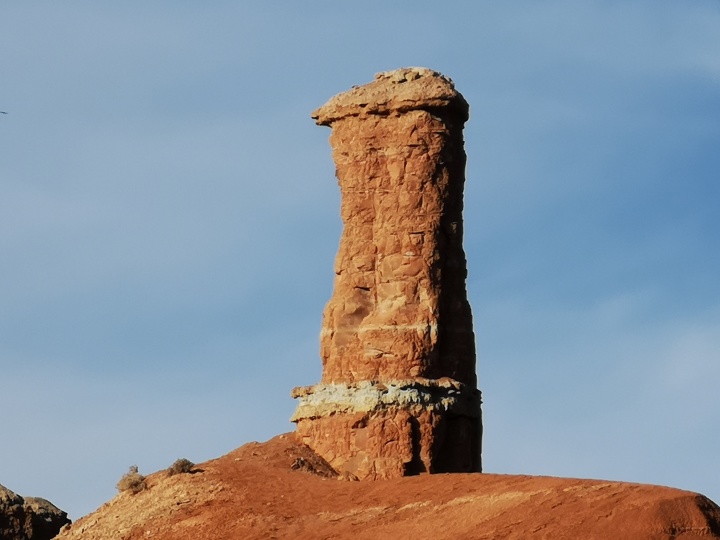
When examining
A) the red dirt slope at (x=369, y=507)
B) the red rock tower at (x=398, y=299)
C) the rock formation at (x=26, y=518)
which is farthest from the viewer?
the rock formation at (x=26, y=518)

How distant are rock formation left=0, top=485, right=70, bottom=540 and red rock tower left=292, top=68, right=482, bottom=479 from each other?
629 cm

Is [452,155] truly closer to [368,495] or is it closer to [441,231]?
[441,231]

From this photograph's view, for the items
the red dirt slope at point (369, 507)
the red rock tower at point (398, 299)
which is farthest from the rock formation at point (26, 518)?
the red rock tower at point (398, 299)

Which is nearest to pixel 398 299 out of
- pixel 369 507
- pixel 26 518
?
pixel 369 507

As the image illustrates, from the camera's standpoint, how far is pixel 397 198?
35.4m

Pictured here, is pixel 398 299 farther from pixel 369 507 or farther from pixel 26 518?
pixel 26 518

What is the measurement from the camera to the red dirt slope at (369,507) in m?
29.8

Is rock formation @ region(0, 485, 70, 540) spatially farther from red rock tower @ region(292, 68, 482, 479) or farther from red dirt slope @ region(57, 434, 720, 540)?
red rock tower @ region(292, 68, 482, 479)

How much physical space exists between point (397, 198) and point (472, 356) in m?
3.19

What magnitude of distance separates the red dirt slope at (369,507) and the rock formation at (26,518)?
131 inches

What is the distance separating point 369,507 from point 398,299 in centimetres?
433

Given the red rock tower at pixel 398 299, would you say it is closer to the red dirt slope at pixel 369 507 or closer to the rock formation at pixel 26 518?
the red dirt slope at pixel 369 507

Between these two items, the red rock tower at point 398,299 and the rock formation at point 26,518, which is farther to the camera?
the rock formation at point 26,518

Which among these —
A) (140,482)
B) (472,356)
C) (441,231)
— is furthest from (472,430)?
(140,482)
